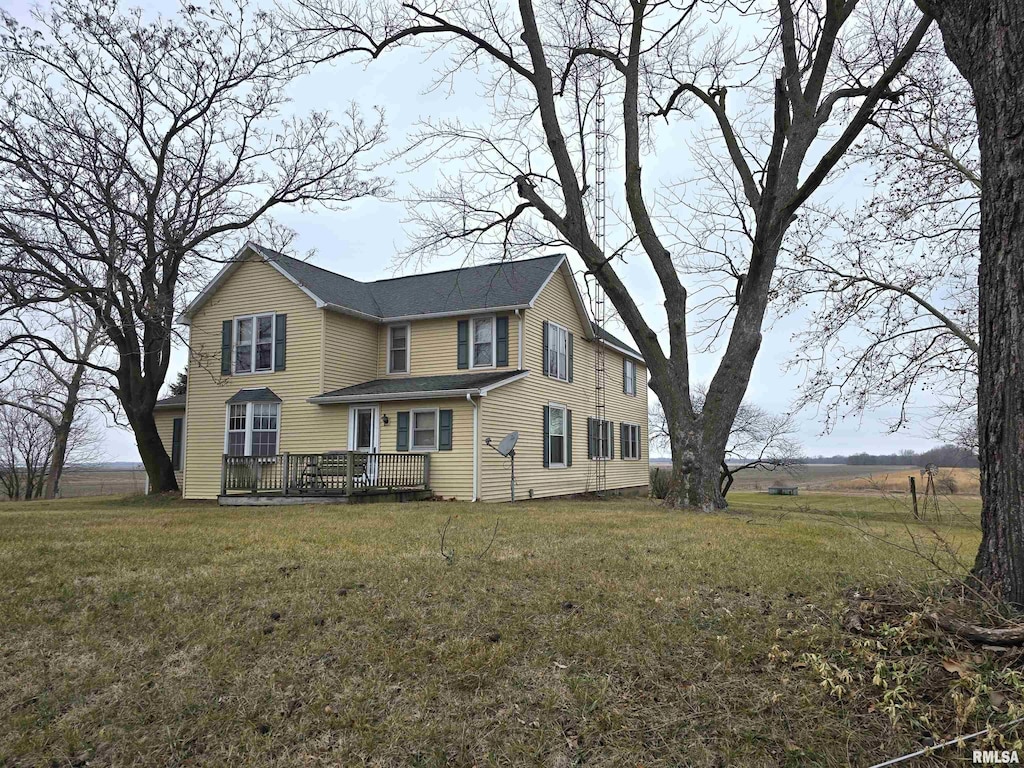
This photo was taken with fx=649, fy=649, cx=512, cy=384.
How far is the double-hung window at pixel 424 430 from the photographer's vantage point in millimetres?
16922

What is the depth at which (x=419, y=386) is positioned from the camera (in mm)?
17359

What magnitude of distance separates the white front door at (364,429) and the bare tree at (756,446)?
354 inches

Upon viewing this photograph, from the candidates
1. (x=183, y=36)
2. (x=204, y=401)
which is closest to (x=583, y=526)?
(x=204, y=401)

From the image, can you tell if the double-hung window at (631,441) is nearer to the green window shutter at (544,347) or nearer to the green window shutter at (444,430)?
the green window shutter at (544,347)

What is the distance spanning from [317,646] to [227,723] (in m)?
0.74

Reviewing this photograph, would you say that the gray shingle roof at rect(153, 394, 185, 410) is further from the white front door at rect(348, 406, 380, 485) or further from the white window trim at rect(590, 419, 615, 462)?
the white window trim at rect(590, 419, 615, 462)

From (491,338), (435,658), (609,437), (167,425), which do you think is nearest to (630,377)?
(609,437)

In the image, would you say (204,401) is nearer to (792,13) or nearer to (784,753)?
(792,13)

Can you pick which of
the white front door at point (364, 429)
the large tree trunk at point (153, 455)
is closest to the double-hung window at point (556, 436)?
the white front door at point (364, 429)

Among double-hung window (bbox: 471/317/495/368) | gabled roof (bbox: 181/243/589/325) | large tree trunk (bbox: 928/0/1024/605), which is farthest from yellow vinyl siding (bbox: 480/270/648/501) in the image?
large tree trunk (bbox: 928/0/1024/605)

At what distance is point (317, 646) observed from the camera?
→ 4098mm

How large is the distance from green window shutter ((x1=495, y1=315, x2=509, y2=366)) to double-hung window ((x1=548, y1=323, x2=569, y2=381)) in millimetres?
1929

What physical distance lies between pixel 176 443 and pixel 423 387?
1150 cm

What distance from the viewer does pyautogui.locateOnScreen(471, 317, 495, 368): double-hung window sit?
717 inches
